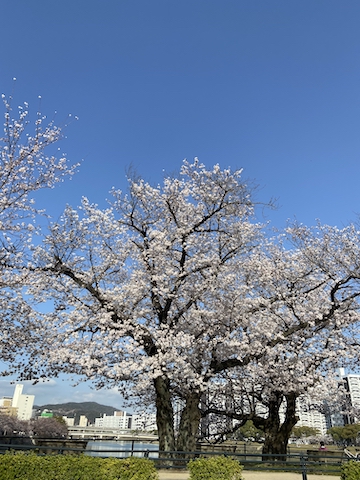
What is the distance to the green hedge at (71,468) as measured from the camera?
763 centimetres

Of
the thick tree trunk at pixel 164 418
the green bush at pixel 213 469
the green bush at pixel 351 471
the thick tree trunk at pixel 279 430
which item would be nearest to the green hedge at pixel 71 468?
the green bush at pixel 213 469

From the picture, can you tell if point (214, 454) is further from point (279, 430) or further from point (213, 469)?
point (279, 430)

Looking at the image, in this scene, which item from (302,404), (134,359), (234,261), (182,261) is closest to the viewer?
(134,359)

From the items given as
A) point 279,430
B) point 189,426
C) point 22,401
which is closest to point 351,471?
point 189,426

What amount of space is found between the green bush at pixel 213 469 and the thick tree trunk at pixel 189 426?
5.35 m

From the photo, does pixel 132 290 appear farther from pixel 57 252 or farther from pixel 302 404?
pixel 302 404

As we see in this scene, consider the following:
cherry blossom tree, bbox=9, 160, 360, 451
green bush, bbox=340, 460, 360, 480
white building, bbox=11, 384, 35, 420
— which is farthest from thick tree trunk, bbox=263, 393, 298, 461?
white building, bbox=11, 384, 35, 420

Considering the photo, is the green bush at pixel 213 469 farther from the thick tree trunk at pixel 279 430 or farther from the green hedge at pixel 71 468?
the thick tree trunk at pixel 279 430

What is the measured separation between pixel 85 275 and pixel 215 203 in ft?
19.7

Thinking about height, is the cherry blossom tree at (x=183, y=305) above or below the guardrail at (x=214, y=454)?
above

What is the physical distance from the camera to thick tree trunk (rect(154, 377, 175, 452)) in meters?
12.9

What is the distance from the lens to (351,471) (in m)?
8.32

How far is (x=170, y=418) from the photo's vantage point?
43.5ft

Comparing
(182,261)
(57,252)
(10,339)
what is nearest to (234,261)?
(182,261)
